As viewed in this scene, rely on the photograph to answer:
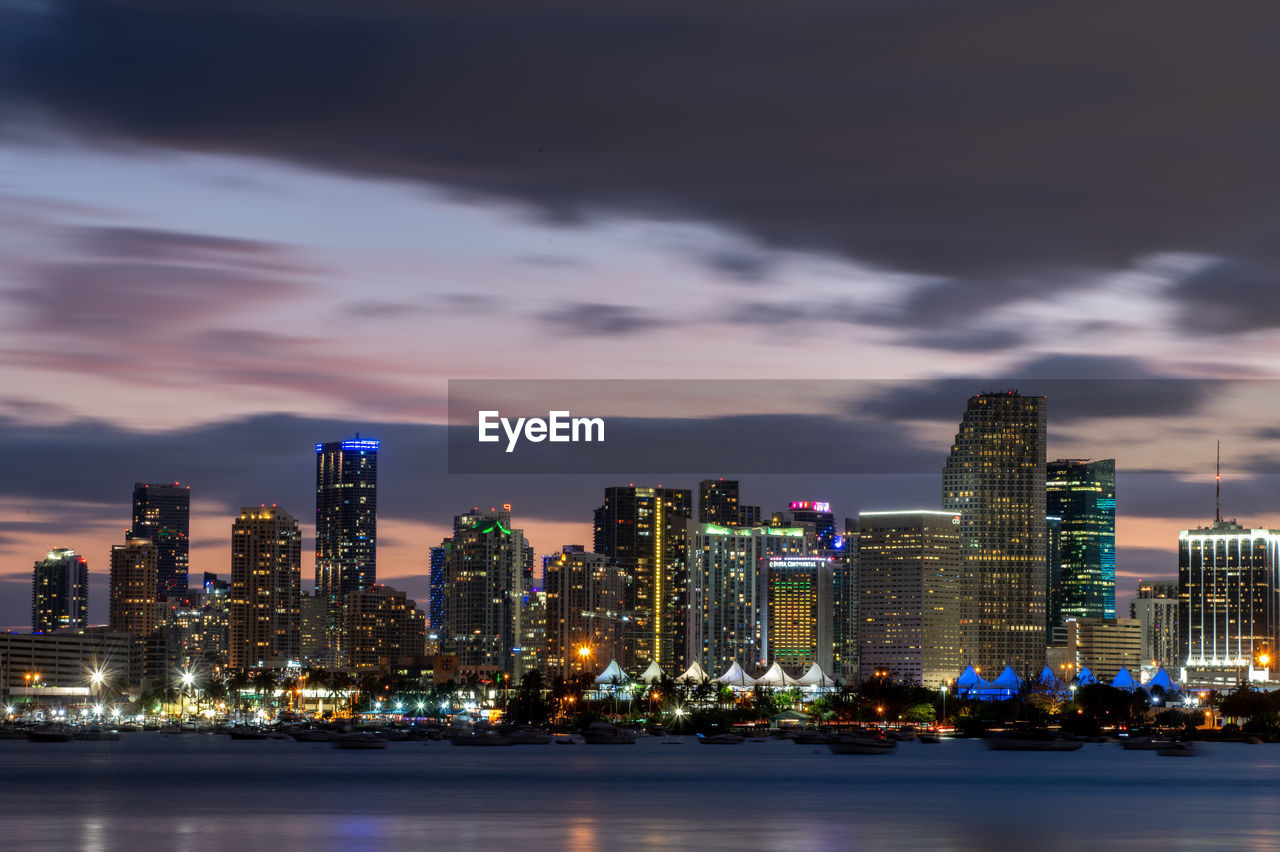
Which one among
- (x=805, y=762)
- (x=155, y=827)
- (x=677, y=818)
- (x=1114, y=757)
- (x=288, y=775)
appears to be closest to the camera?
(x=155, y=827)

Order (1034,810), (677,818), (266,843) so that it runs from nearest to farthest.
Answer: (266,843) < (677,818) < (1034,810)

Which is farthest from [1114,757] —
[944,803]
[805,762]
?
[944,803]

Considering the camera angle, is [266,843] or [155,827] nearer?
[266,843]

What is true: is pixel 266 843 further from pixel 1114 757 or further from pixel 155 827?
pixel 1114 757

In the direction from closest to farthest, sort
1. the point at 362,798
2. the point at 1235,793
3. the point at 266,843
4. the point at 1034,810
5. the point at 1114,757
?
1. the point at 266,843
2. the point at 1034,810
3. the point at 362,798
4. the point at 1235,793
5. the point at 1114,757

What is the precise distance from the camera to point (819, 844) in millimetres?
78062

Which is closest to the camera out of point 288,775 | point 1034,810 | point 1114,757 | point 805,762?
point 1034,810

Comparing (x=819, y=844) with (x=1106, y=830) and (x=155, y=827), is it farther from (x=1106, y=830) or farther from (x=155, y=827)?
(x=155, y=827)

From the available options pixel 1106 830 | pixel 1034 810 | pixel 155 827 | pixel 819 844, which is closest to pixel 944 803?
pixel 1034 810

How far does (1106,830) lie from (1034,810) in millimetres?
16243

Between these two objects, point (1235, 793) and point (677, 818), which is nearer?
point (677, 818)

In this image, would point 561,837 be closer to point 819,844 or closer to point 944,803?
point 819,844

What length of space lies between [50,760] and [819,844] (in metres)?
124

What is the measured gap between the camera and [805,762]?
17925 cm
